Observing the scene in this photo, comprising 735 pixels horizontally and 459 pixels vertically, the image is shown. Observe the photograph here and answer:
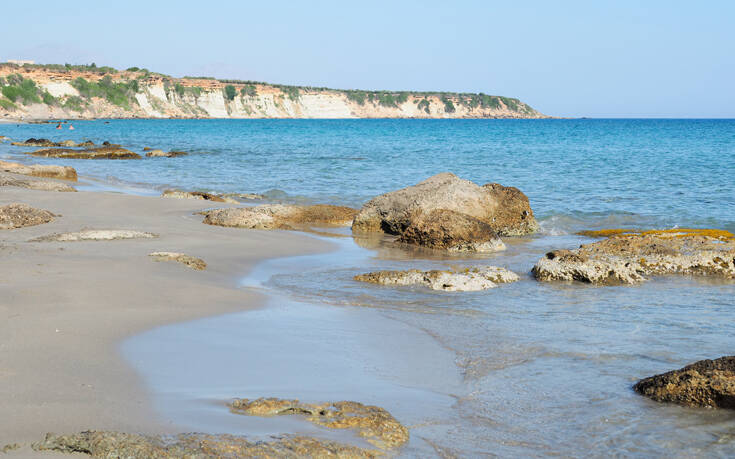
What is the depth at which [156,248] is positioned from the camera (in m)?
9.55

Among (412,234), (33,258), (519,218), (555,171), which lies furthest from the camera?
(555,171)

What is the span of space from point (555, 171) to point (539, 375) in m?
24.9

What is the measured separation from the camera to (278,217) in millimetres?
13562

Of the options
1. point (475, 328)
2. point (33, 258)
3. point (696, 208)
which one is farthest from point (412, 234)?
point (696, 208)

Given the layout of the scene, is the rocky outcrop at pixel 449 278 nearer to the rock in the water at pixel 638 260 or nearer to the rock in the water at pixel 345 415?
the rock in the water at pixel 638 260

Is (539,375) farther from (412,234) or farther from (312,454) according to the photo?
(412,234)

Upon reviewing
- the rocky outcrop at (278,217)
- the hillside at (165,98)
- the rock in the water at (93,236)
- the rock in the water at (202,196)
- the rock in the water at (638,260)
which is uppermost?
the hillside at (165,98)

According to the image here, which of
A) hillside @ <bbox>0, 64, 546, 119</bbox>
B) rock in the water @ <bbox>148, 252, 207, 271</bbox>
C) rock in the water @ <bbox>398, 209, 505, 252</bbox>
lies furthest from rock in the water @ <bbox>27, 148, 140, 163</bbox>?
hillside @ <bbox>0, 64, 546, 119</bbox>

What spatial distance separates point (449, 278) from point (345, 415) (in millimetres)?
4518

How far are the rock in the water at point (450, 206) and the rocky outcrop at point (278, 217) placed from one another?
3.13 ft

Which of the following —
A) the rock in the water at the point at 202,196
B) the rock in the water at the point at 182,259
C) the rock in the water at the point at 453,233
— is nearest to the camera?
the rock in the water at the point at 182,259

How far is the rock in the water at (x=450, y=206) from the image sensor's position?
12.8 m

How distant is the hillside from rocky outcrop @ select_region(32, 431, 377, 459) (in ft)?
351

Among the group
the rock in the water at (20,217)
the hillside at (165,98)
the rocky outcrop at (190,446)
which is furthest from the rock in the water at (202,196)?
the hillside at (165,98)
